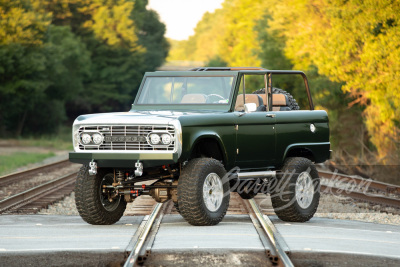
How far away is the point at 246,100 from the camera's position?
12.5 m

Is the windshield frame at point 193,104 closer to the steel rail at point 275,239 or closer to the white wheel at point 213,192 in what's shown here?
the white wheel at point 213,192

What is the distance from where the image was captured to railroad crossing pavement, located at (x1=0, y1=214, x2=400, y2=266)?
8305 mm

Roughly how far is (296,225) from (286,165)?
115 cm

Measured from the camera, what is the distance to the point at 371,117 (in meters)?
27.2

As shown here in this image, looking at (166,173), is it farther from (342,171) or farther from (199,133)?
(342,171)

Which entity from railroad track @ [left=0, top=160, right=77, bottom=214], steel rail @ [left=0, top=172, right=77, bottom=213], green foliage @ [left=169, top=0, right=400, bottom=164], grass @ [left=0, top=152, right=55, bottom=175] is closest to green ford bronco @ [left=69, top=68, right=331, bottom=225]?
railroad track @ [left=0, top=160, right=77, bottom=214]

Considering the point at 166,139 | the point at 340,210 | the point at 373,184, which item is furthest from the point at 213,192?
the point at 373,184

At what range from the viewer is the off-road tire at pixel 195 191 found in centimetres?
1057

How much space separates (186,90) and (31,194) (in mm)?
6506

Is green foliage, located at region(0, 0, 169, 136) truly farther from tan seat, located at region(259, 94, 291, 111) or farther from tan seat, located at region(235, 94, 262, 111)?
tan seat, located at region(235, 94, 262, 111)

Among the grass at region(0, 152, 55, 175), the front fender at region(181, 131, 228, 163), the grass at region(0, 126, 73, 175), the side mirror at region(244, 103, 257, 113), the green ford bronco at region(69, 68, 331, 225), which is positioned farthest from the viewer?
the grass at region(0, 126, 73, 175)

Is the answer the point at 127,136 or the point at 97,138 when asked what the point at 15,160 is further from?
the point at 127,136

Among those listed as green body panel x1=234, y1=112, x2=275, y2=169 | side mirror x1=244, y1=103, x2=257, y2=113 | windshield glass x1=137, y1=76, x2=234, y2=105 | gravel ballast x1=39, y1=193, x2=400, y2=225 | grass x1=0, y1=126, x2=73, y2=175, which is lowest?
grass x1=0, y1=126, x2=73, y2=175

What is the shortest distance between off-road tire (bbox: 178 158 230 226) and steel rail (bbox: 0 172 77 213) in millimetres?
5095
